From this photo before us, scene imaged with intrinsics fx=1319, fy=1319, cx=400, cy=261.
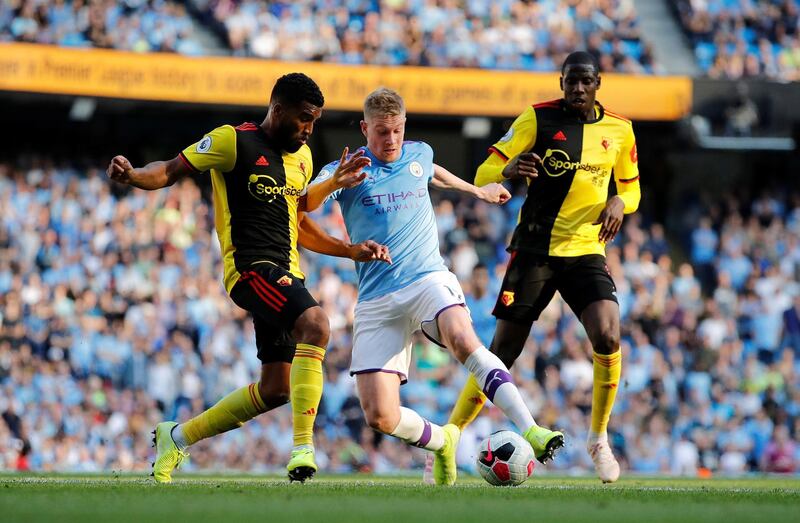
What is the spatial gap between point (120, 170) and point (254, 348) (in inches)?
408

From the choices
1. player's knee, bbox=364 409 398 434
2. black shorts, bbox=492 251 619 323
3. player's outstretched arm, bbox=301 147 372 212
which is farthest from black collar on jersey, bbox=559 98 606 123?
player's knee, bbox=364 409 398 434

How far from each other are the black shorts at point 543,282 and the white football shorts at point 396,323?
0.85 meters

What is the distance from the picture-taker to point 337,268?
19719 mm

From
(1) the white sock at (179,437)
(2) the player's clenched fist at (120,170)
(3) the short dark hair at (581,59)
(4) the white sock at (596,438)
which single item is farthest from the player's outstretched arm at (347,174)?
(4) the white sock at (596,438)

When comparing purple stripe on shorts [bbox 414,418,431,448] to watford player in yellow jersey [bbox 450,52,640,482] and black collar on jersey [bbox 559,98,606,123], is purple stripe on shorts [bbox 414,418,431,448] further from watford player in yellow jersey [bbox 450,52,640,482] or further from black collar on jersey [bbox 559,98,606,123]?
black collar on jersey [bbox 559,98,606,123]

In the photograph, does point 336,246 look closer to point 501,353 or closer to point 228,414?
point 228,414

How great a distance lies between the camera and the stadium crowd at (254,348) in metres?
16.8

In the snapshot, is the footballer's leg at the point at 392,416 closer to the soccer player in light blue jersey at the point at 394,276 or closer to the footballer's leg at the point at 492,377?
the soccer player in light blue jersey at the point at 394,276

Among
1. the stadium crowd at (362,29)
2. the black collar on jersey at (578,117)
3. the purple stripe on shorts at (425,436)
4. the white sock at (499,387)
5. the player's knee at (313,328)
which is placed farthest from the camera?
the stadium crowd at (362,29)

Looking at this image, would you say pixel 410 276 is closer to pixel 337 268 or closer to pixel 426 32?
pixel 337 268

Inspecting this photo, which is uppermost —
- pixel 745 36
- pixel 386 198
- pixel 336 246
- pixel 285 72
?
pixel 745 36

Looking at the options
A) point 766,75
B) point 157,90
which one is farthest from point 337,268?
point 766,75

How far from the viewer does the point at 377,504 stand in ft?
22.4

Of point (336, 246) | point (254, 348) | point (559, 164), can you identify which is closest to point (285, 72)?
point (254, 348)
